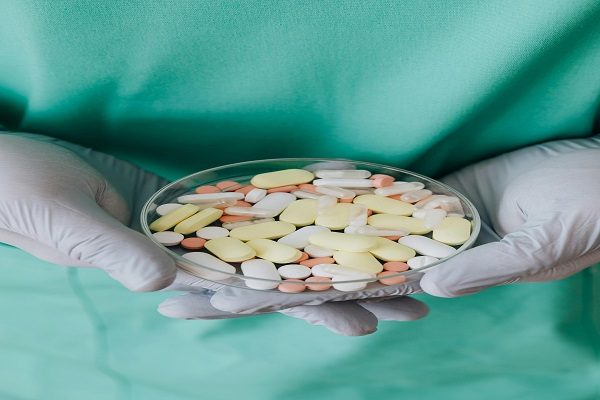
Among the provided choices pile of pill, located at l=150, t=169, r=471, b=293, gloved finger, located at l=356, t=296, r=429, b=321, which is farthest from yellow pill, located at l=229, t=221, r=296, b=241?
gloved finger, located at l=356, t=296, r=429, b=321

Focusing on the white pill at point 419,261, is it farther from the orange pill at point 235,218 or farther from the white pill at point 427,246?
the orange pill at point 235,218

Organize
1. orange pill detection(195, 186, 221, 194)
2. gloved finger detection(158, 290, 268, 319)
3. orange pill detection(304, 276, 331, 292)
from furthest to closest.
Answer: orange pill detection(195, 186, 221, 194) < gloved finger detection(158, 290, 268, 319) < orange pill detection(304, 276, 331, 292)

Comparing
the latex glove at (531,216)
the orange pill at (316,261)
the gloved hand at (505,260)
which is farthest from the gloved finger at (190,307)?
the latex glove at (531,216)

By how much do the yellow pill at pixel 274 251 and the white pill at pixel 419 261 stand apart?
102 mm

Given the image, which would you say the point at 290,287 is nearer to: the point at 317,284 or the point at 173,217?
the point at 317,284

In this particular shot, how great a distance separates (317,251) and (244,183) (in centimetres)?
19

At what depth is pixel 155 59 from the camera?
976mm

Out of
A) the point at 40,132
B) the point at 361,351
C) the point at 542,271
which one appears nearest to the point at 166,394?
the point at 361,351

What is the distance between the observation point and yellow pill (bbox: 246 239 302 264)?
2.61 ft

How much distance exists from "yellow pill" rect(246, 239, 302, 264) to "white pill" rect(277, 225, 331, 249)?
0.04ft

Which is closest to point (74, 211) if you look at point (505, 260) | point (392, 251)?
point (392, 251)

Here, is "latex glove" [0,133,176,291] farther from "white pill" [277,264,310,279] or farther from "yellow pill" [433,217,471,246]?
"yellow pill" [433,217,471,246]

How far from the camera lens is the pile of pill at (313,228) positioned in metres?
0.77

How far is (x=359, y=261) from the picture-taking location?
78 cm
